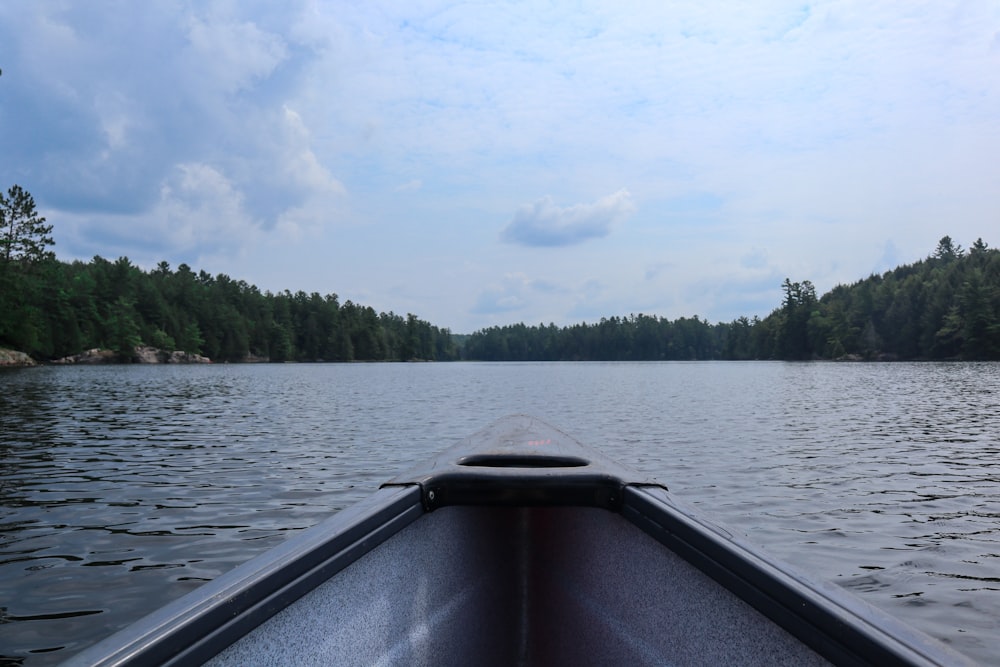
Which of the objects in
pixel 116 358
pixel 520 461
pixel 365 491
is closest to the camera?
A: pixel 520 461

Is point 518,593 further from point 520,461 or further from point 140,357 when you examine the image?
point 140,357

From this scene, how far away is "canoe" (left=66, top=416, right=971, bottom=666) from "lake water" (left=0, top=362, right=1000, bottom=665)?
Answer: 39cm

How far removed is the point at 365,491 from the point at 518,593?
265 inches

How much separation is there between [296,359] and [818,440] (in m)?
147

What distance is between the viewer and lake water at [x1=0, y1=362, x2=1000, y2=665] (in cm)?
569

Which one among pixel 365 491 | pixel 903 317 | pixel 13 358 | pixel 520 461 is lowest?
pixel 365 491

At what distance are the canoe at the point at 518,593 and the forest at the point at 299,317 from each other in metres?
76.7

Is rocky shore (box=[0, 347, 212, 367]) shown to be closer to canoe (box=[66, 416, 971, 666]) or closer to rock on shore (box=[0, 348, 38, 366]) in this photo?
rock on shore (box=[0, 348, 38, 366])

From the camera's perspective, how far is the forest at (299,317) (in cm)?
7244

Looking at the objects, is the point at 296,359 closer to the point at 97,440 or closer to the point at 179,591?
the point at 97,440

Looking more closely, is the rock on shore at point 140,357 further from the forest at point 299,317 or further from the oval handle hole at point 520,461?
the oval handle hole at point 520,461

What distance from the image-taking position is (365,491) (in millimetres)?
9859

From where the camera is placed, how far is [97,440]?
49.8 ft

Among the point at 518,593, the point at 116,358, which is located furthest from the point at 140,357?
the point at 518,593
